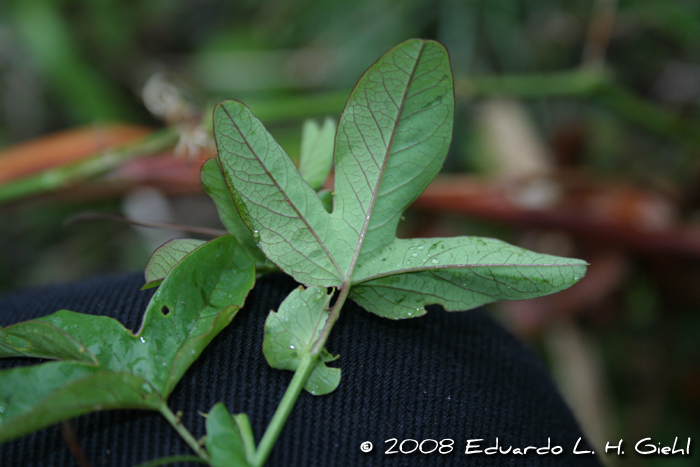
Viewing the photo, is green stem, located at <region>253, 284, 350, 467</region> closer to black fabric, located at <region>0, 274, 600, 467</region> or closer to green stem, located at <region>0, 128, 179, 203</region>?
black fabric, located at <region>0, 274, 600, 467</region>

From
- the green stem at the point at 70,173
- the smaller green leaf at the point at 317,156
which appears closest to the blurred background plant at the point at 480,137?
the green stem at the point at 70,173

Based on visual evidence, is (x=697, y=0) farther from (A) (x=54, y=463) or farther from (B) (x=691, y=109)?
(A) (x=54, y=463)

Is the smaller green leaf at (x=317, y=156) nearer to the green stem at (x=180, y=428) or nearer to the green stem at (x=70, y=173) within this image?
the green stem at (x=180, y=428)

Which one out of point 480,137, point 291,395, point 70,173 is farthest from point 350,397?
point 480,137

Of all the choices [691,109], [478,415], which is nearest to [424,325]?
[478,415]

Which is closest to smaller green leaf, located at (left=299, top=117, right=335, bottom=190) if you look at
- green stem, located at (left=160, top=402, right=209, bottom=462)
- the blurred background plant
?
green stem, located at (left=160, top=402, right=209, bottom=462)

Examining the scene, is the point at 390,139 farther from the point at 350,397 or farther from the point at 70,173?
the point at 70,173
